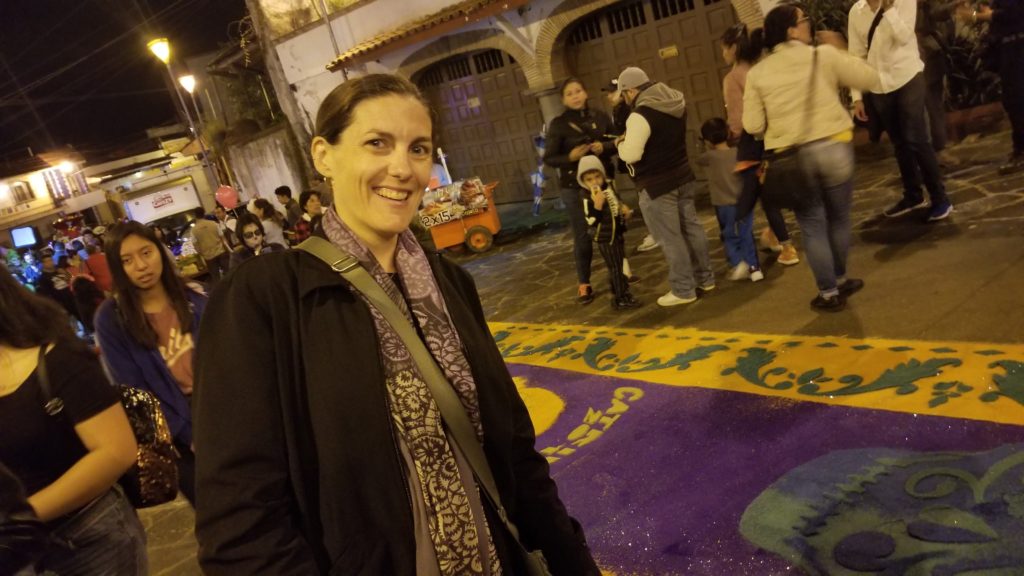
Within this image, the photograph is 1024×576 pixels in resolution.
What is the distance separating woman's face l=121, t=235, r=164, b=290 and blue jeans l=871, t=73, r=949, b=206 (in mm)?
5666

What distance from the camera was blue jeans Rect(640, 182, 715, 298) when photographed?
5629 millimetres

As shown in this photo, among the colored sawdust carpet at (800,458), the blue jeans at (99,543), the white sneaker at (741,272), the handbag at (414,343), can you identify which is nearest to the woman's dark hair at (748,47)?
the white sneaker at (741,272)

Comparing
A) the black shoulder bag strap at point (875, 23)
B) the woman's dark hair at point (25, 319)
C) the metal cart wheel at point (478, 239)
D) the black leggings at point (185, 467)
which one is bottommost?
the metal cart wheel at point (478, 239)

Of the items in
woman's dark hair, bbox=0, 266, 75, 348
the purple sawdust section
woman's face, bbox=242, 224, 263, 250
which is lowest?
the purple sawdust section

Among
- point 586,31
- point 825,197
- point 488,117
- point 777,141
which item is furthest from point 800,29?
point 488,117

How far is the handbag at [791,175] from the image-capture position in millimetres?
4426

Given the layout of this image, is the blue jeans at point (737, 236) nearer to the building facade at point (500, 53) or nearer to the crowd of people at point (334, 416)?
the crowd of people at point (334, 416)

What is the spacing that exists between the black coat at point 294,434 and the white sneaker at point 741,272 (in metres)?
5.11

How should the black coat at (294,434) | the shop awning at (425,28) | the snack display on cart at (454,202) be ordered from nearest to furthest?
the black coat at (294,434)
the snack display on cart at (454,202)
the shop awning at (425,28)

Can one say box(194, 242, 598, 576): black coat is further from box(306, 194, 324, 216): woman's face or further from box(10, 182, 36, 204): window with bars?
box(10, 182, 36, 204): window with bars

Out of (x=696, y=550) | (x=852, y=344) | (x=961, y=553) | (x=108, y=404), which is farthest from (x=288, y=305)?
(x=852, y=344)

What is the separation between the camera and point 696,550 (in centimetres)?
279

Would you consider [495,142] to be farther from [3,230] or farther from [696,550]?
[3,230]

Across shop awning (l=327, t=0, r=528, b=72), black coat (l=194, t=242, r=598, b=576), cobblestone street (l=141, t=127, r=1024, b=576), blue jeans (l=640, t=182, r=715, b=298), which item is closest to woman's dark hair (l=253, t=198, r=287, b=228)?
cobblestone street (l=141, t=127, r=1024, b=576)
